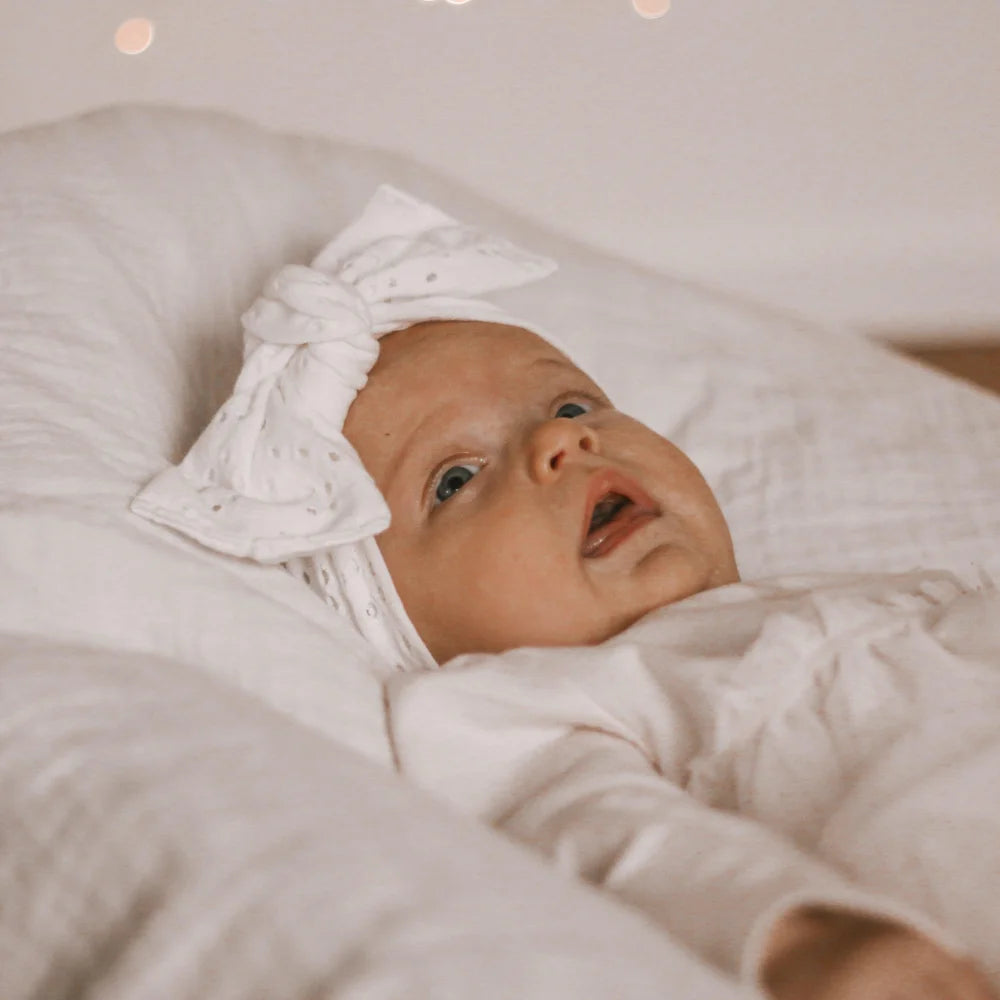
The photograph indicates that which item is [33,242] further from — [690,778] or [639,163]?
[639,163]

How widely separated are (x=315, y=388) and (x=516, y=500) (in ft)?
0.57

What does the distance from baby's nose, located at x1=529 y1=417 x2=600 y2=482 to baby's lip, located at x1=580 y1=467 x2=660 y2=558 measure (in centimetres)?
3

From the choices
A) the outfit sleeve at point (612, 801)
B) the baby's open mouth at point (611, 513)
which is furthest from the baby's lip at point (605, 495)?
the outfit sleeve at point (612, 801)

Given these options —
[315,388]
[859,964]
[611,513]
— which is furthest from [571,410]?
[859,964]

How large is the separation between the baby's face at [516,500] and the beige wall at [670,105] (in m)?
0.80

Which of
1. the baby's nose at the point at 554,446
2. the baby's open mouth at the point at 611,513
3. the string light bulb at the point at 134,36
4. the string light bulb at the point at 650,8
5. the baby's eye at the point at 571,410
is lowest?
the baby's open mouth at the point at 611,513

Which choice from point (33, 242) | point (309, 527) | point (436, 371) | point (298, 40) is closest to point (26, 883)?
point (309, 527)

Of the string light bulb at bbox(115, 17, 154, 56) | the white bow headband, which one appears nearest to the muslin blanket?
the white bow headband

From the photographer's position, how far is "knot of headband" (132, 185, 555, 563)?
2.98 feet

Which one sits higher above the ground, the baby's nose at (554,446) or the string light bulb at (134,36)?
the string light bulb at (134,36)

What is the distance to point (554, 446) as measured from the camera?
930 mm

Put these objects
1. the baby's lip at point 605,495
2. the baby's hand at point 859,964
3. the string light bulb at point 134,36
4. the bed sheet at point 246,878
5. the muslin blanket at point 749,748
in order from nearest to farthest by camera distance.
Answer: the bed sheet at point 246,878, the baby's hand at point 859,964, the muslin blanket at point 749,748, the baby's lip at point 605,495, the string light bulb at point 134,36

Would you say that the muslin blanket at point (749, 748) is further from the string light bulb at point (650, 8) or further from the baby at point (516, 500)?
the string light bulb at point (650, 8)

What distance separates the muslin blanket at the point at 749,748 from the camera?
688 millimetres
